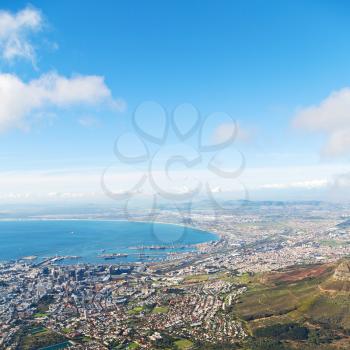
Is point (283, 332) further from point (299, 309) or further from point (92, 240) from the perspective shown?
point (92, 240)

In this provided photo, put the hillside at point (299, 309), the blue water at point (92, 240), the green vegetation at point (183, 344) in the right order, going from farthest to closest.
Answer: the blue water at point (92, 240) → the hillside at point (299, 309) → the green vegetation at point (183, 344)

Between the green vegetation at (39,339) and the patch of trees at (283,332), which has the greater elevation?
the green vegetation at (39,339)

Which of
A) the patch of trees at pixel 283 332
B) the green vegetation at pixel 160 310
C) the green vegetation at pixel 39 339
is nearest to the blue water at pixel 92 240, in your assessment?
the green vegetation at pixel 160 310

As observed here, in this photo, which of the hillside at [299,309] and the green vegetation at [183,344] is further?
the hillside at [299,309]

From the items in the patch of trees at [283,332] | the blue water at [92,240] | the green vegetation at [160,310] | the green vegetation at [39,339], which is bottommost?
the patch of trees at [283,332]

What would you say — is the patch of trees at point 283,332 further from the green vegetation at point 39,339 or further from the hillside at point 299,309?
the green vegetation at point 39,339

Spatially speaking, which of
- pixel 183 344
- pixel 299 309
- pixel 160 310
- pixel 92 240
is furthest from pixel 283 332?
pixel 92 240

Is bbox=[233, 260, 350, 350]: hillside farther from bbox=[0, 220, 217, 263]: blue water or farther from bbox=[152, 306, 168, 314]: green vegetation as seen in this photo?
bbox=[0, 220, 217, 263]: blue water

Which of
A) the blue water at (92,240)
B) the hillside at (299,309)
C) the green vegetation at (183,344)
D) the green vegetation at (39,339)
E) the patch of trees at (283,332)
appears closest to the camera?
the green vegetation at (183,344)
